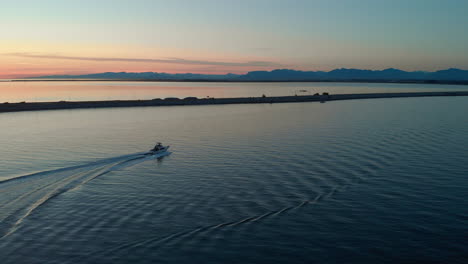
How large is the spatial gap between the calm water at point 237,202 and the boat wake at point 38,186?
0.30ft

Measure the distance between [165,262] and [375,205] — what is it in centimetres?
1322

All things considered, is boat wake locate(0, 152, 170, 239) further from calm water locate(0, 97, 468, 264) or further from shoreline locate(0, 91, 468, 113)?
shoreline locate(0, 91, 468, 113)

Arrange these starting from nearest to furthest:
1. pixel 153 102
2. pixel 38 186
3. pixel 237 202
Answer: pixel 237 202, pixel 38 186, pixel 153 102

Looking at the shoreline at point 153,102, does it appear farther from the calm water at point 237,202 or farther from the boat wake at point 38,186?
the boat wake at point 38,186

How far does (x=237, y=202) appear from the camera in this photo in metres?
24.3

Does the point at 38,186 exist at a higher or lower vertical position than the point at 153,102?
lower

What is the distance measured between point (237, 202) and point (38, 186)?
14036 millimetres

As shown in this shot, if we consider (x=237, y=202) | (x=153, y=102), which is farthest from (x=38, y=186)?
(x=153, y=102)

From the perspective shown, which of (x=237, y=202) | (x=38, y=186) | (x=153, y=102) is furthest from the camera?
(x=153, y=102)

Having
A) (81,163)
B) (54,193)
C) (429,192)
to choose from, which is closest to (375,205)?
(429,192)

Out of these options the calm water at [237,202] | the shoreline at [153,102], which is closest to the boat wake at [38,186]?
the calm water at [237,202]

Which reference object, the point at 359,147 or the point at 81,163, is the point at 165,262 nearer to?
the point at 81,163

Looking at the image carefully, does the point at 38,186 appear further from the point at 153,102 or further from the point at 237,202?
the point at 153,102

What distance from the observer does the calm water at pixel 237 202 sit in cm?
1794
